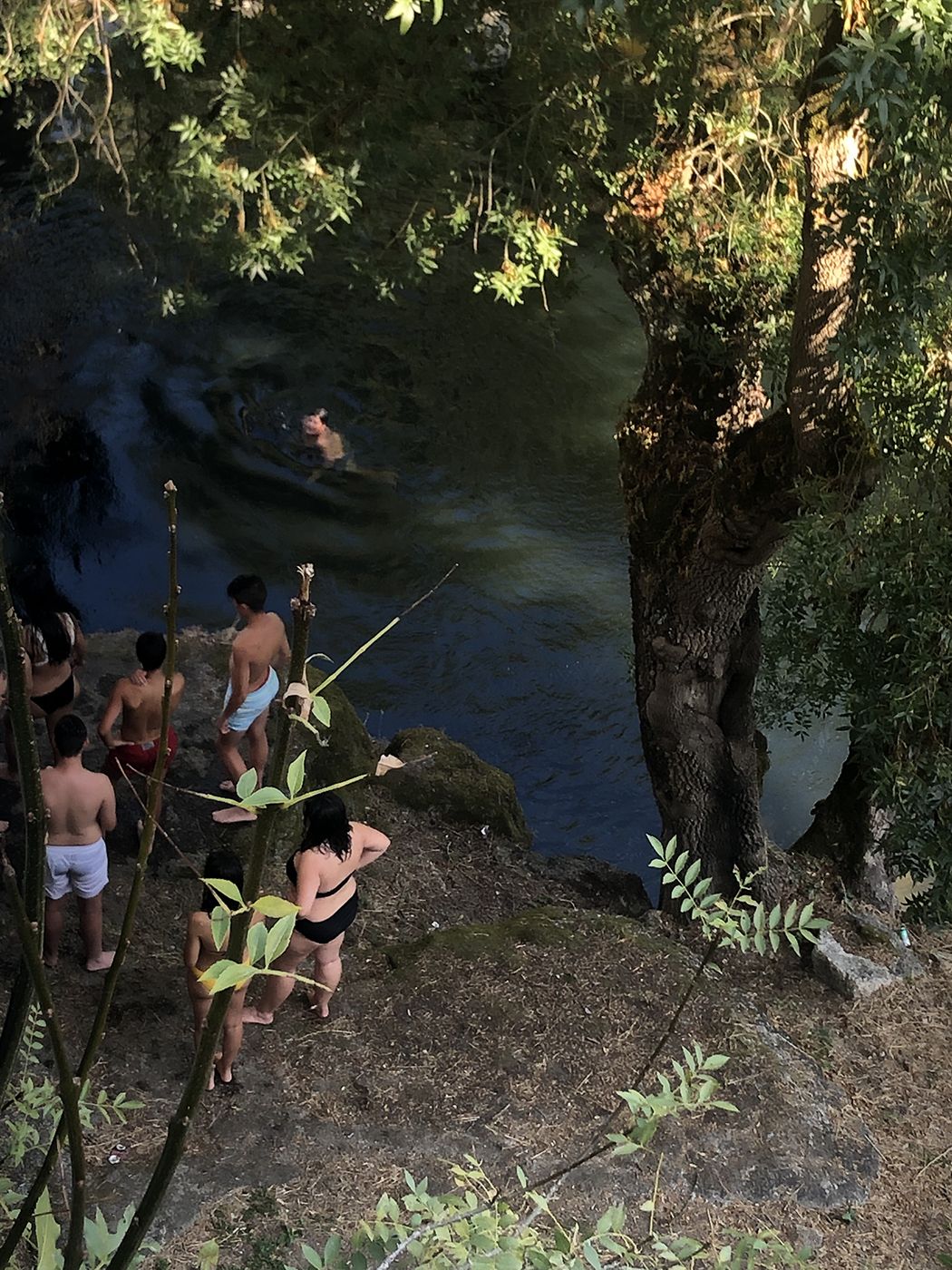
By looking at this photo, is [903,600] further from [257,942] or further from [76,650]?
[257,942]

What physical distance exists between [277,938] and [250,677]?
20.9 ft

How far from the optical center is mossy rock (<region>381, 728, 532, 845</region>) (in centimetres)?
1005

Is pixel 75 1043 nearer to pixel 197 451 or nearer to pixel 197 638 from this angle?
pixel 197 638

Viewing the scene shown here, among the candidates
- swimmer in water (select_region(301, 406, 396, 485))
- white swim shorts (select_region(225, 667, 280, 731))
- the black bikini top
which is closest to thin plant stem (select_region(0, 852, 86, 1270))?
the black bikini top

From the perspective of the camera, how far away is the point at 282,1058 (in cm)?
611

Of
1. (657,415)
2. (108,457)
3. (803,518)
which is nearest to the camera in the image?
(803,518)

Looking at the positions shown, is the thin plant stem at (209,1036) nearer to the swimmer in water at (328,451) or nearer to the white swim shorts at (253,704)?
the white swim shorts at (253,704)

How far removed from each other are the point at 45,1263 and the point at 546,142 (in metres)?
6.26

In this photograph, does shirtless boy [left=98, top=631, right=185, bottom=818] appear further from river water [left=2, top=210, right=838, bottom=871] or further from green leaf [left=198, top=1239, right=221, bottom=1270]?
river water [left=2, top=210, right=838, bottom=871]

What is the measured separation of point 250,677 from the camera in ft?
25.1

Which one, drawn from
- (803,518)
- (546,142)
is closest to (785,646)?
(803,518)

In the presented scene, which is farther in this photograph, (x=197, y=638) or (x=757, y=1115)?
(x=197, y=638)

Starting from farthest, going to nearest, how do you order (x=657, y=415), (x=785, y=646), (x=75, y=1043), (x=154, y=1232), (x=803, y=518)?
(x=657, y=415) → (x=785, y=646) → (x=803, y=518) → (x=75, y=1043) → (x=154, y=1232)

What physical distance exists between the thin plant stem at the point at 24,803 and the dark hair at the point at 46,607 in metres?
6.25
